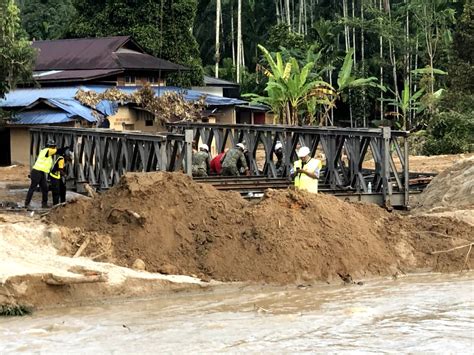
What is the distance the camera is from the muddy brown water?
9320 millimetres

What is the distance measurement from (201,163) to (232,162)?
0.76 meters

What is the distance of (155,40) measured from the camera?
41750 millimetres

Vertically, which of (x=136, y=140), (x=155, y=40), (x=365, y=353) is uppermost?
(x=155, y=40)

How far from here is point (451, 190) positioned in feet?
58.1

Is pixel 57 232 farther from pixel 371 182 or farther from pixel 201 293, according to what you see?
pixel 371 182

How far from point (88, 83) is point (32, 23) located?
950 inches

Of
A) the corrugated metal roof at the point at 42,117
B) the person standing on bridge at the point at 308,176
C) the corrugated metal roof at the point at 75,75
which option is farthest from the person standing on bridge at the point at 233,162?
the corrugated metal roof at the point at 75,75

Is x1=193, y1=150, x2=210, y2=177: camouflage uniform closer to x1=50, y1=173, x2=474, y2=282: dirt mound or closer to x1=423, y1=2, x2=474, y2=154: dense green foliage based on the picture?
x1=50, y1=173, x2=474, y2=282: dirt mound

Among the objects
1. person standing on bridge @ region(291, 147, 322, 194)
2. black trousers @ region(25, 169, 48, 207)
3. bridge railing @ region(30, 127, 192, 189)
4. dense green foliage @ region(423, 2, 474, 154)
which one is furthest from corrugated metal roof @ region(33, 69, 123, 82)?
person standing on bridge @ region(291, 147, 322, 194)

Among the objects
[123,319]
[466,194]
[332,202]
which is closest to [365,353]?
[123,319]

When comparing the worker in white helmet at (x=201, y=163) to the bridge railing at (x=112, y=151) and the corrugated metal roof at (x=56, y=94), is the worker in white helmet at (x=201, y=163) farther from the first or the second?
the corrugated metal roof at (x=56, y=94)

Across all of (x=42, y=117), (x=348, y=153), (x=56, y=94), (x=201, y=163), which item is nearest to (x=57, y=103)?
(x=42, y=117)

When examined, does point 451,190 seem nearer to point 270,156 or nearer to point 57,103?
point 270,156

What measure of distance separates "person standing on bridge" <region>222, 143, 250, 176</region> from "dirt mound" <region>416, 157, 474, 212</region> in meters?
4.07
